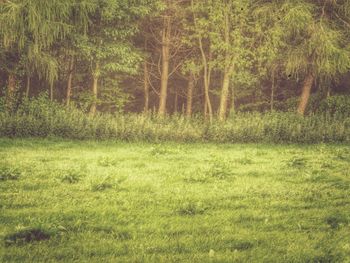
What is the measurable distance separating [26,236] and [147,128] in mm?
13260

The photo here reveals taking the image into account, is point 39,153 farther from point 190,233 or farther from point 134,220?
point 190,233

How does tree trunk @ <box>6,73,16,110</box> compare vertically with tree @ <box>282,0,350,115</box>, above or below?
below

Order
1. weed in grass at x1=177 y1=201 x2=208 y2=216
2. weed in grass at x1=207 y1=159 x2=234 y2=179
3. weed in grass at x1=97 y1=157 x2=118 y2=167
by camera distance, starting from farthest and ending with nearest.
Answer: weed in grass at x1=97 y1=157 x2=118 y2=167 < weed in grass at x1=207 y1=159 x2=234 y2=179 < weed in grass at x1=177 y1=201 x2=208 y2=216

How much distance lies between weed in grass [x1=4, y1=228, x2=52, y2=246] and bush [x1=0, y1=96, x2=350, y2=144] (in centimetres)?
1265

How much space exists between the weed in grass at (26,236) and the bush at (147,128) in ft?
41.5

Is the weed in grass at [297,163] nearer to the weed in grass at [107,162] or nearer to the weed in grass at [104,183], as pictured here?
the weed in grass at [107,162]

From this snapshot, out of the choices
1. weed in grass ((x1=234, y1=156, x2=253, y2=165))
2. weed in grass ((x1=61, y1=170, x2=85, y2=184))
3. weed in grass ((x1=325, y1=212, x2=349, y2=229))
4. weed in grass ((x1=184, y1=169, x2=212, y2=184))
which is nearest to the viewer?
weed in grass ((x1=325, y1=212, x2=349, y2=229))

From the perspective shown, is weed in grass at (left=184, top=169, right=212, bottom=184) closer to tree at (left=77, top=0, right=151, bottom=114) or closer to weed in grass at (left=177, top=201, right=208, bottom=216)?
weed in grass at (left=177, top=201, right=208, bottom=216)

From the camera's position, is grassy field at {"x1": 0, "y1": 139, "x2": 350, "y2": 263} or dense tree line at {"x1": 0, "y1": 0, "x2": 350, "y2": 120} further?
dense tree line at {"x1": 0, "y1": 0, "x2": 350, "y2": 120}

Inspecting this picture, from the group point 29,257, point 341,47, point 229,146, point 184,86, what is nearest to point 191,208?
point 29,257

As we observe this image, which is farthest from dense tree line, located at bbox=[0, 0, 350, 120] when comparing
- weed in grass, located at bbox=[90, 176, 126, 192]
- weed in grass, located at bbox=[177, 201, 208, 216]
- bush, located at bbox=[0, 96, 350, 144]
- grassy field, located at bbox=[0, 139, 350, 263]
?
weed in grass, located at bbox=[177, 201, 208, 216]

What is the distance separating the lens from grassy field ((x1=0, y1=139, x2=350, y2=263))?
5188 mm

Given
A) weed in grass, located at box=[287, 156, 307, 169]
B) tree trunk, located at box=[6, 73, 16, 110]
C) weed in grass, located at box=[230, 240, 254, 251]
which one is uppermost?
tree trunk, located at box=[6, 73, 16, 110]

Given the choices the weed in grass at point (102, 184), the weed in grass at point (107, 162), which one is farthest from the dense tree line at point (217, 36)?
the weed in grass at point (102, 184)
